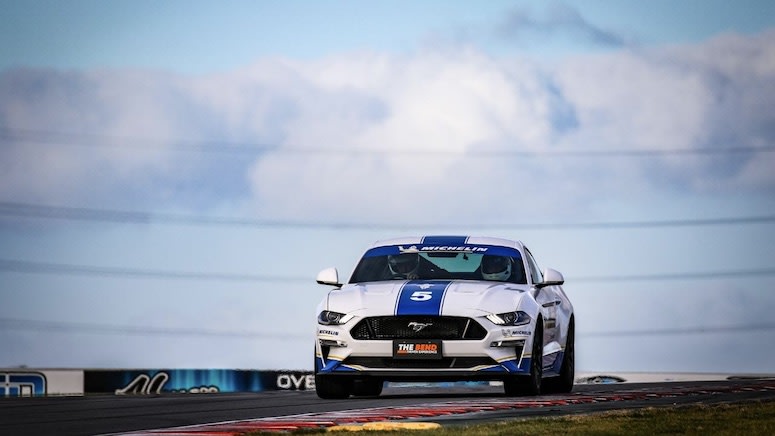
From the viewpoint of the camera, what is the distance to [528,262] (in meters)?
17.9

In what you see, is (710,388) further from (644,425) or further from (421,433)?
(421,433)

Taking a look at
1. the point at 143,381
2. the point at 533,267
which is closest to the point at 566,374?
the point at 533,267

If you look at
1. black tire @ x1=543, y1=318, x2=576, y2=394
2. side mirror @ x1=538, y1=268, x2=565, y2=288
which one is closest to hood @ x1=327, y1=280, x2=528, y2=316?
side mirror @ x1=538, y1=268, x2=565, y2=288

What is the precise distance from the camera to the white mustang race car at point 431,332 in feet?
51.7

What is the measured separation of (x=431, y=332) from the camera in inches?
623

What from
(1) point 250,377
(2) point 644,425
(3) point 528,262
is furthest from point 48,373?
(2) point 644,425

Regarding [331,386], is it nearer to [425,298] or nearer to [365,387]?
[365,387]

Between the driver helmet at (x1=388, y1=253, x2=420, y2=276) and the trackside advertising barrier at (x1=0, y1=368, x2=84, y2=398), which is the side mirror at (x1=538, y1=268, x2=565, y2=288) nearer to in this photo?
the driver helmet at (x1=388, y1=253, x2=420, y2=276)

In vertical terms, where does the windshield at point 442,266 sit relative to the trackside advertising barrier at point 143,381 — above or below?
below

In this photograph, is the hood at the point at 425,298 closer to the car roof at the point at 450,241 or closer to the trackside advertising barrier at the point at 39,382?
the car roof at the point at 450,241

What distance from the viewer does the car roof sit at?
1762 centimetres

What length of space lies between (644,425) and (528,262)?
249 inches

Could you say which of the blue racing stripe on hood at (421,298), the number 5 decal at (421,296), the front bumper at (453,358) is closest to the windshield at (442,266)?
the blue racing stripe on hood at (421,298)

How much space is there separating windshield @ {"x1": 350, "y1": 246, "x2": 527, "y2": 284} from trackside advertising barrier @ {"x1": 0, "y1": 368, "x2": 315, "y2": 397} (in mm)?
15866
